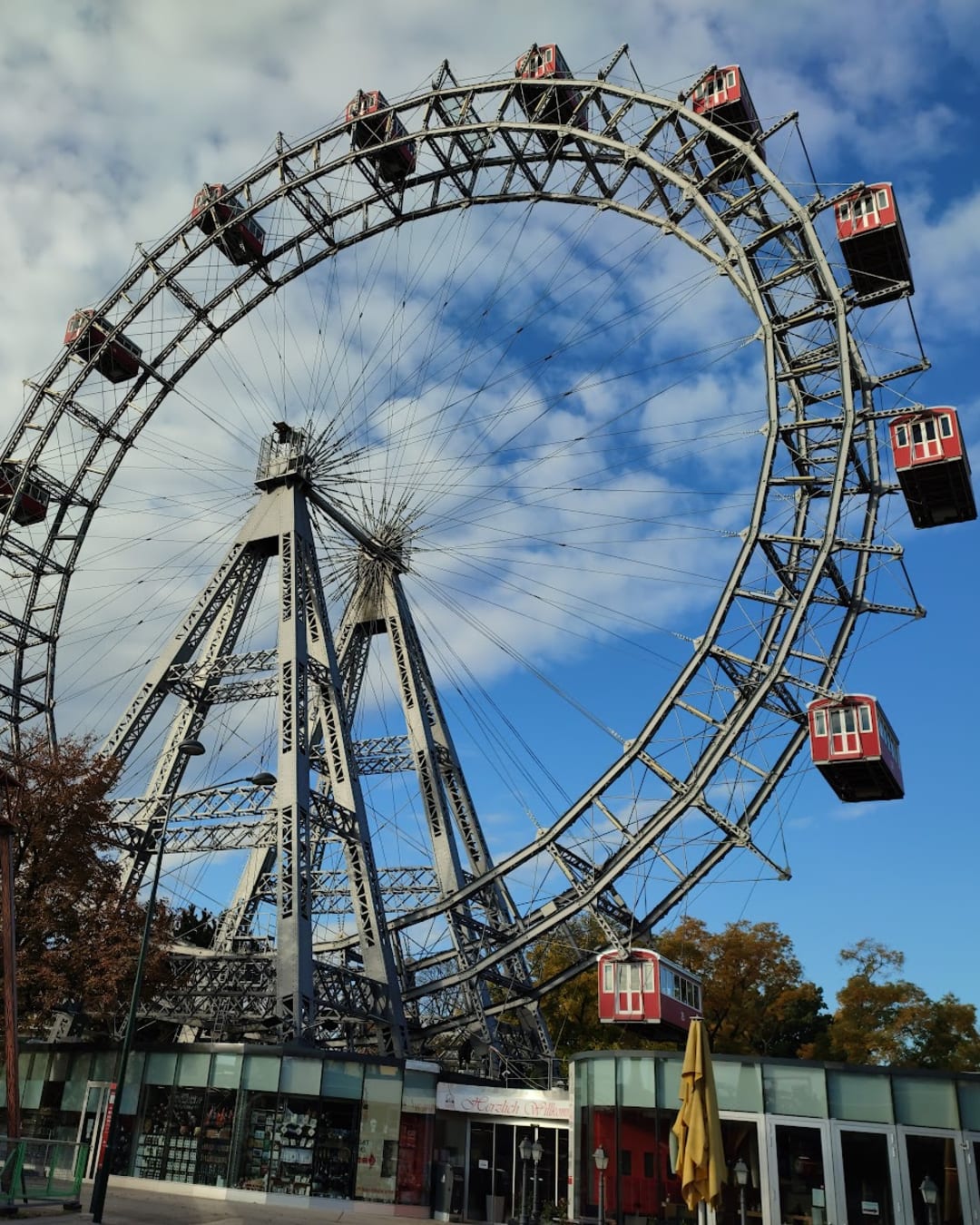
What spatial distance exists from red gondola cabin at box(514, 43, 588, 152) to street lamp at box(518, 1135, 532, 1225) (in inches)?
1077

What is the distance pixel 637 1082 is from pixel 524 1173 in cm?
451

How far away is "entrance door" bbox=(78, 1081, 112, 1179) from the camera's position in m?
25.2

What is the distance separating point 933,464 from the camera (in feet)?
87.0

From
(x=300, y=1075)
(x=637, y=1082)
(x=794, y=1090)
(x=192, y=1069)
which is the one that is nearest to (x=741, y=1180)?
(x=794, y=1090)

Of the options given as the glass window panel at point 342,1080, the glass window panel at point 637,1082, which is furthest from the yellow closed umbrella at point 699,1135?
the glass window panel at point 342,1080

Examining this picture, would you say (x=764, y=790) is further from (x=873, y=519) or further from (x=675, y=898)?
(x=873, y=519)

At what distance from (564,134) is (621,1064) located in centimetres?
2568

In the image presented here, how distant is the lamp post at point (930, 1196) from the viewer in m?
18.5

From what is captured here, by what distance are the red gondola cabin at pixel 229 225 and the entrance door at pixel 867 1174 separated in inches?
1258

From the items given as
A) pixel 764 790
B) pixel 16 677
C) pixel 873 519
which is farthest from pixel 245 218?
pixel 764 790

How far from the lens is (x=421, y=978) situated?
3050 centimetres

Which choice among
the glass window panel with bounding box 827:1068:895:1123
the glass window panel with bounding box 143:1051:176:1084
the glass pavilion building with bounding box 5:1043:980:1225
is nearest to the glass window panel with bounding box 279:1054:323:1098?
the glass pavilion building with bounding box 5:1043:980:1225

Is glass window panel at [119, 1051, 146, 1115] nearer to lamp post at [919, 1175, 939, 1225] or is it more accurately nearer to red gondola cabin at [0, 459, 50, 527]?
Answer: lamp post at [919, 1175, 939, 1225]

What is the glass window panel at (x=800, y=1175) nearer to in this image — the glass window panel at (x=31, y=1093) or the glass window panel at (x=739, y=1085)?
the glass window panel at (x=739, y=1085)
